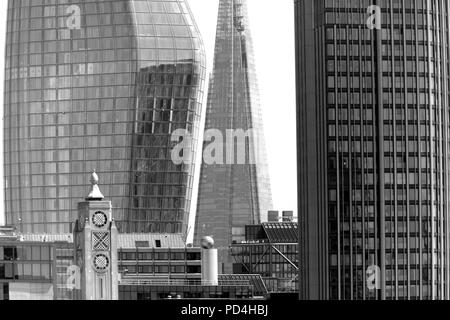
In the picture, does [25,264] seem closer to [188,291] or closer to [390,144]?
[390,144]

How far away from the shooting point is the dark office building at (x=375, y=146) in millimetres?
138000

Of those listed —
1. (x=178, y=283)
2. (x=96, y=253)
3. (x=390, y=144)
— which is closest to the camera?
(x=390, y=144)

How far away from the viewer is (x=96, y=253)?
539 ft

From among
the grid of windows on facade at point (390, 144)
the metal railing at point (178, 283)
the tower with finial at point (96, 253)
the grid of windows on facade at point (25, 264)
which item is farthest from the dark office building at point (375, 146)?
the metal railing at point (178, 283)

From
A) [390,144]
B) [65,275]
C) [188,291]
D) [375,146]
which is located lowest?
[188,291]

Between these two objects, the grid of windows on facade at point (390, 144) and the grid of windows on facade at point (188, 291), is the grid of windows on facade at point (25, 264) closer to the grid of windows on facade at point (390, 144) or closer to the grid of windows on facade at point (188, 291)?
the grid of windows on facade at point (390, 144)

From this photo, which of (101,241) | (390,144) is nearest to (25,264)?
(101,241)

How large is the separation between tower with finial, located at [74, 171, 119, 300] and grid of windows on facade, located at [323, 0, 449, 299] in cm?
2970

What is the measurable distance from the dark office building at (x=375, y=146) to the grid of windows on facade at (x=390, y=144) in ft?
0.30

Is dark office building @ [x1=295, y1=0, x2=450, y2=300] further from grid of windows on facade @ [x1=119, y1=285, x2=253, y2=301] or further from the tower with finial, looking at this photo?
grid of windows on facade @ [x1=119, y1=285, x2=253, y2=301]

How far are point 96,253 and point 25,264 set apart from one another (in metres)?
25.1

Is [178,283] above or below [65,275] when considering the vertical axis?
below
